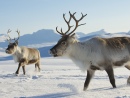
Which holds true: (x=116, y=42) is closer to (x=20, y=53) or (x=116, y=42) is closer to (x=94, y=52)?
(x=94, y=52)

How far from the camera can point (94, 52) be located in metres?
7.12

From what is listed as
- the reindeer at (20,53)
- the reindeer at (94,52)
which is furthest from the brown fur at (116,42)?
the reindeer at (20,53)

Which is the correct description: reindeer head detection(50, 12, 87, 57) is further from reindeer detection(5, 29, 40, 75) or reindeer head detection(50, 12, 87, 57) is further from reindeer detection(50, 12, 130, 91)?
reindeer detection(5, 29, 40, 75)

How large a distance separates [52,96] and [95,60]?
1.55 m

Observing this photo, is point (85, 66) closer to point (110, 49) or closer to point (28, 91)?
point (110, 49)

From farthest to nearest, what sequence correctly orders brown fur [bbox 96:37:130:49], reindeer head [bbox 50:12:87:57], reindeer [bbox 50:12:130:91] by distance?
brown fur [bbox 96:37:130:49] → reindeer head [bbox 50:12:87:57] → reindeer [bbox 50:12:130:91]

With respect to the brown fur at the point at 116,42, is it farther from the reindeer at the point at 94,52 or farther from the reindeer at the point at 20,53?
the reindeer at the point at 20,53

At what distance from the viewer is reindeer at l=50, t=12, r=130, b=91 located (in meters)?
7.01

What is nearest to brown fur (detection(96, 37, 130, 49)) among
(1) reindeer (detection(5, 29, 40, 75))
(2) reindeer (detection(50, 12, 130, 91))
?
(2) reindeer (detection(50, 12, 130, 91))

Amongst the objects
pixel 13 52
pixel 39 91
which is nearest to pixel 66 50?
pixel 39 91

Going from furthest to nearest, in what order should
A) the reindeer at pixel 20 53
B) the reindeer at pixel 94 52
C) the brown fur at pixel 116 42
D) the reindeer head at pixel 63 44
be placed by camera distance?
1. the reindeer at pixel 20 53
2. the brown fur at pixel 116 42
3. the reindeer head at pixel 63 44
4. the reindeer at pixel 94 52

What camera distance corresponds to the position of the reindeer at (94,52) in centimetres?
701

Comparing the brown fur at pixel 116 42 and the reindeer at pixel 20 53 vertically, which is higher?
the brown fur at pixel 116 42

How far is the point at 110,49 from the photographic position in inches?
285
